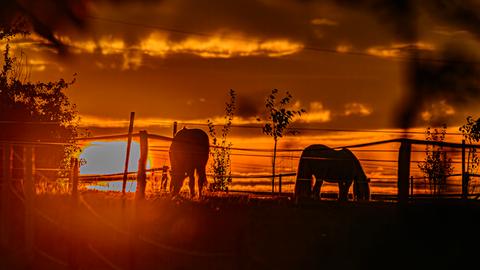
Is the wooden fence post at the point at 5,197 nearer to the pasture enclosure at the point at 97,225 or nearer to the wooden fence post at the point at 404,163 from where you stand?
the pasture enclosure at the point at 97,225

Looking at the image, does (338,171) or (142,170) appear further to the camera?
(338,171)

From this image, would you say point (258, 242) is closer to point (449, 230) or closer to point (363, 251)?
point (363, 251)

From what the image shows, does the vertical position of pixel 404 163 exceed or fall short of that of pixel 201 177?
it exceeds it

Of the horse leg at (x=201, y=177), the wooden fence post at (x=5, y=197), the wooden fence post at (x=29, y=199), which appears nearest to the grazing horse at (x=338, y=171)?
the horse leg at (x=201, y=177)

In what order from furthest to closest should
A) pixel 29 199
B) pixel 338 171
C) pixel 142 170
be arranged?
pixel 338 171 → pixel 29 199 → pixel 142 170

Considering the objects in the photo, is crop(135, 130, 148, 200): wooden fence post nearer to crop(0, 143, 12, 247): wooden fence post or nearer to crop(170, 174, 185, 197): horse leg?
crop(0, 143, 12, 247): wooden fence post

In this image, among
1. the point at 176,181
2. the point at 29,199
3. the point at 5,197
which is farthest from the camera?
the point at 176,181

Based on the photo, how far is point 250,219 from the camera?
12.1 meters

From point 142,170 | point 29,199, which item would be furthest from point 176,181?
point 142,170

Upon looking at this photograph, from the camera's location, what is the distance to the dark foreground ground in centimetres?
1162

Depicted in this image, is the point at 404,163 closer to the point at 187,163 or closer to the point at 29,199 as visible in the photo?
the point at 29,199

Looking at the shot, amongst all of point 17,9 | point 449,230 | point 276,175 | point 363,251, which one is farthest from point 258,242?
point 276,175

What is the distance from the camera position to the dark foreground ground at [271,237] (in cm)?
1162

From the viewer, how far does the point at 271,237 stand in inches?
468
